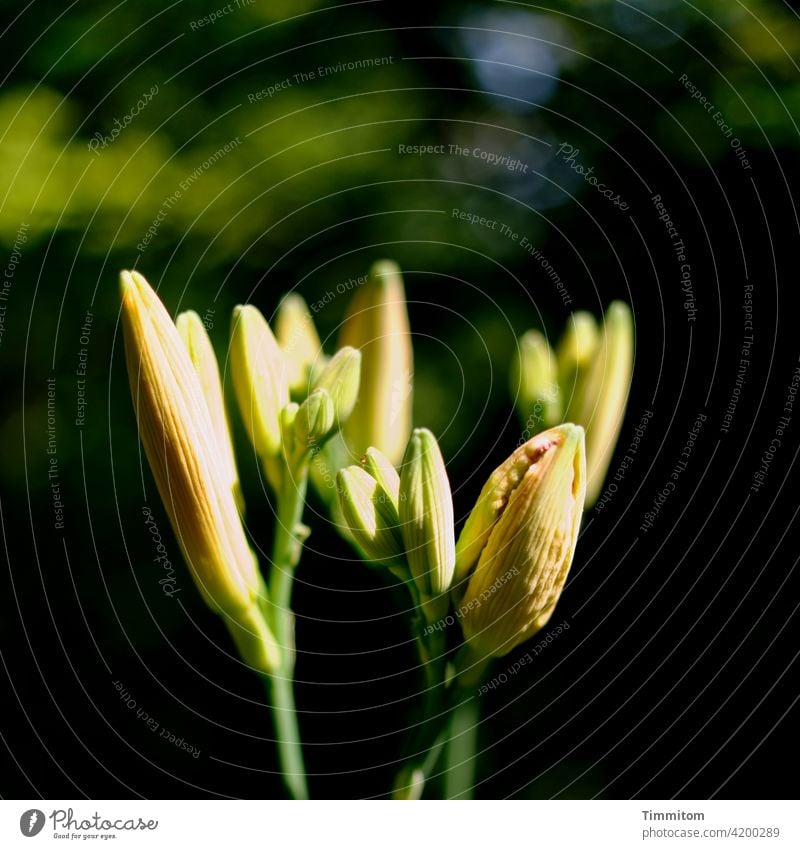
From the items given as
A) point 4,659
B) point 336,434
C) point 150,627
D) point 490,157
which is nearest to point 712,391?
point 490,157

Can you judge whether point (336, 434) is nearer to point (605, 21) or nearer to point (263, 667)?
point (263, 667)

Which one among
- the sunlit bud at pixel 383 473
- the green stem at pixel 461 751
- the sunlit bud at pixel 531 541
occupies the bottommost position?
the green stem at pixel 461 751

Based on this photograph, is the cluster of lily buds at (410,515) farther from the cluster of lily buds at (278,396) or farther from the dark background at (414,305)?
the dark background at (414,305)

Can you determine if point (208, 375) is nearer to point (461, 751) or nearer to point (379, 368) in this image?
point (379, 368)

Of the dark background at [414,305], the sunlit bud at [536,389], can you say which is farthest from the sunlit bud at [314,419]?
the dark background at [414,305]

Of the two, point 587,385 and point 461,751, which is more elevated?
point 587,385

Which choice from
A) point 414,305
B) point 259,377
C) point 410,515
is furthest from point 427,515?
point 414,305
